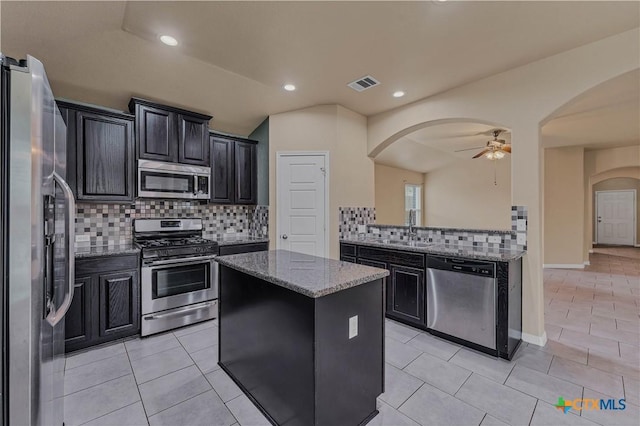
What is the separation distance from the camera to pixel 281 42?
251cm

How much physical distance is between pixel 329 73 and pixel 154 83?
189cm

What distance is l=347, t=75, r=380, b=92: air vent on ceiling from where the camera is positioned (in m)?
3.20

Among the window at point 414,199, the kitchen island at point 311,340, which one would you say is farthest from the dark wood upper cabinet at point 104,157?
the window at point 414,199

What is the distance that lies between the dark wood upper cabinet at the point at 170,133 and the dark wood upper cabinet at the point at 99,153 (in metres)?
0.13

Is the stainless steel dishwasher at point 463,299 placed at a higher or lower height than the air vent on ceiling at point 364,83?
lower

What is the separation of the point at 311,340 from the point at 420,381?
4.07 ft

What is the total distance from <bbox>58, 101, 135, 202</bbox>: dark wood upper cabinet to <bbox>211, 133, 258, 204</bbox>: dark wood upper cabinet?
0.99 m

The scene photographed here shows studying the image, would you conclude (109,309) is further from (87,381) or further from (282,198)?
(282,198)

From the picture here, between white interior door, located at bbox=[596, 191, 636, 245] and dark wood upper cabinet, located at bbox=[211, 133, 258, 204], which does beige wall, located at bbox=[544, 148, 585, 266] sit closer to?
white interior door, located at bbox=[596, 191, 636, 245]

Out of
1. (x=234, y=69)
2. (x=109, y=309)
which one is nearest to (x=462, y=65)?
(x=234, y=69)

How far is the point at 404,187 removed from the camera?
316 inches

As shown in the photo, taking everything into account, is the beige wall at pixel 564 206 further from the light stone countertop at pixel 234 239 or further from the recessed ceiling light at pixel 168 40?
the recessed ceiling light at pixel 168 40

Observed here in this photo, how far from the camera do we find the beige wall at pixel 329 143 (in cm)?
392

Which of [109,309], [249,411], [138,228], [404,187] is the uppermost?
[404,187]
